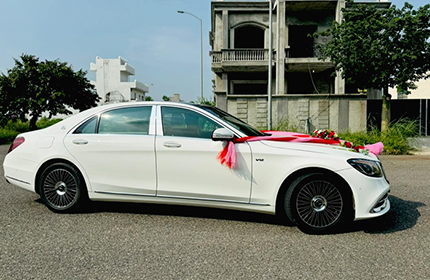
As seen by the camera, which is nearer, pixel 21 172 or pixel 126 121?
pixel 126 121

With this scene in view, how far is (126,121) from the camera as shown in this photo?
16.6ft

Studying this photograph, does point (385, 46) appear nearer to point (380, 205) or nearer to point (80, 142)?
point (380, 205)

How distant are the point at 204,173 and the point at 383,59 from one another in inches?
479

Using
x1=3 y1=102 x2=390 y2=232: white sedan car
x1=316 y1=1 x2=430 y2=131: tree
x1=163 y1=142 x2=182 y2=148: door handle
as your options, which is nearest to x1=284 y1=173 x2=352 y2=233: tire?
x1=3 y1=102 x2=390 y2=232: white sedan car

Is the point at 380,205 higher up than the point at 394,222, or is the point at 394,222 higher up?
the point at 380,205

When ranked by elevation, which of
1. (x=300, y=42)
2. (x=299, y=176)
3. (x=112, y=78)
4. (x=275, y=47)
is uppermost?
(x=112, y=78)

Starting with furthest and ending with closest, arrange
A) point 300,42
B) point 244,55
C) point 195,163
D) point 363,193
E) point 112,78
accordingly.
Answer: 1. point 112,78
2. point 300,42
3. point 244,55
4. point 195,163
5. point 363,193

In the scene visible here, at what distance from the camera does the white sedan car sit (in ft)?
13.9

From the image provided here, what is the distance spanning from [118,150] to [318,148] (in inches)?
100

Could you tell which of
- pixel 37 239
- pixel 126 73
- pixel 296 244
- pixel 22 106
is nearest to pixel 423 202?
pixel 296 244

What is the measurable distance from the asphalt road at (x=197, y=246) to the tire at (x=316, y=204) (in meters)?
0.14

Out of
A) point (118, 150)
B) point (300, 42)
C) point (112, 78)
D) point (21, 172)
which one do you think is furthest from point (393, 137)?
point (112, 78)

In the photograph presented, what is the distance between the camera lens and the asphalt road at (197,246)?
3268 millimetres

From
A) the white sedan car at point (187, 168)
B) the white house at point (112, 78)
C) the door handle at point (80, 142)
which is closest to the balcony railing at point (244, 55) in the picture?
the white sedan car at point (187, 168)
